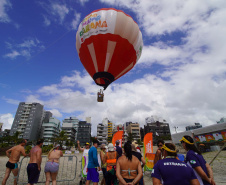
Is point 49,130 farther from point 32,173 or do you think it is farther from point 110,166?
point 110,166

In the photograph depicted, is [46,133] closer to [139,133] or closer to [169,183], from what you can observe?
[139,133]

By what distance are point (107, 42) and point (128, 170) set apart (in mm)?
8164

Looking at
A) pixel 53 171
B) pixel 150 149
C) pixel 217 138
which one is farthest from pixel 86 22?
pixel 217 138

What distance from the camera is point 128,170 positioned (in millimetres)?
2826

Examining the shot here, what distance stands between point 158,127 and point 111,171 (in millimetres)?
97241

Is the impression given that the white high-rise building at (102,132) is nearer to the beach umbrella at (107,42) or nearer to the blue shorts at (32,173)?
the beach umbrella at (107,42)

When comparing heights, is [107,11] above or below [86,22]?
above

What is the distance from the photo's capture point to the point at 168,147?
2.32m

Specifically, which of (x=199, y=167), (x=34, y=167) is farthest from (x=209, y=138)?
(x=34, y=167)

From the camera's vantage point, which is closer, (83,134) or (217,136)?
(217,136)

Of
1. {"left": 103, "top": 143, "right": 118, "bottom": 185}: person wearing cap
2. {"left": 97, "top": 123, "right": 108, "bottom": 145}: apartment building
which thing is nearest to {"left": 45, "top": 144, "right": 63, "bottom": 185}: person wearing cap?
{"left": 103, "top": 143, "right": 118, "bottom": 185}: person wearing cap

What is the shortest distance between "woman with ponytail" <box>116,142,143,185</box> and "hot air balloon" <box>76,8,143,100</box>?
24.6ft

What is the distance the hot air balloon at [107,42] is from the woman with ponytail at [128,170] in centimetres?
749

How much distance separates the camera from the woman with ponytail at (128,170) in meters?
2.74
